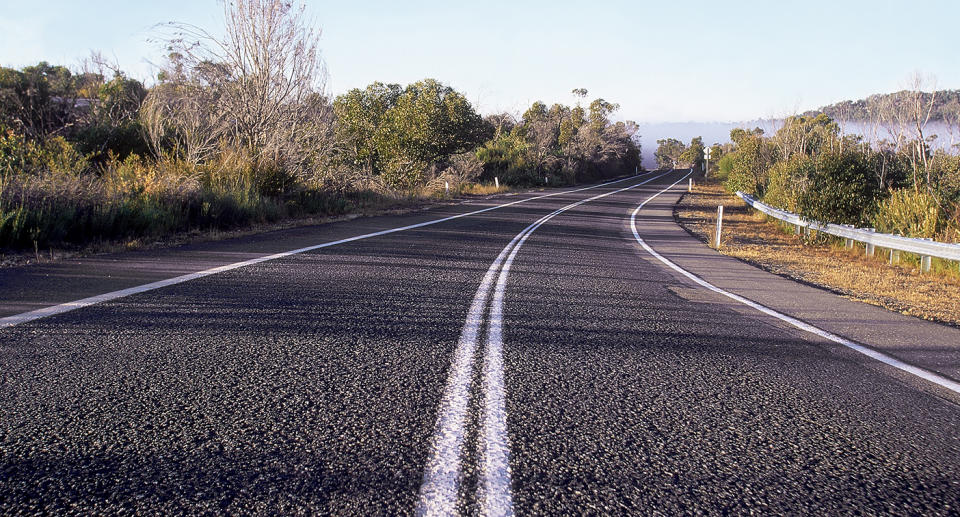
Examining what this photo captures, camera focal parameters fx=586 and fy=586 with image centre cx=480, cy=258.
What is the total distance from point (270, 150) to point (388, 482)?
1543 cm

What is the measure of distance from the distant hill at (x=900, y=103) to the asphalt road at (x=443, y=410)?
10.8 metres

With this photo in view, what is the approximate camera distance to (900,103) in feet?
49.3

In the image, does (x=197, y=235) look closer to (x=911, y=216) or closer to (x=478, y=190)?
(x=911, y=216)

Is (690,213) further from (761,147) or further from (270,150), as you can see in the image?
(270,150)

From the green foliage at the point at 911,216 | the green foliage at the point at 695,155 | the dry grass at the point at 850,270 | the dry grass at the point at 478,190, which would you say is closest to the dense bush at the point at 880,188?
the green foliage at the point at 911,216

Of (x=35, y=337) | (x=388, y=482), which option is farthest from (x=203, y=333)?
(x=388, y=482)

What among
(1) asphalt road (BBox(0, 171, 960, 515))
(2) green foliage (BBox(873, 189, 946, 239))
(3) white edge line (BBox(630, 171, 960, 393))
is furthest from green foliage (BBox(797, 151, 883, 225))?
(1) asphalt road (BBox(0, 171, 960, 515))

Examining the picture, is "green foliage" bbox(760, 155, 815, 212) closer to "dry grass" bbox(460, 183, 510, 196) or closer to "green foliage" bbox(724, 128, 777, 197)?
"green foliage" bbox(724, 128, 777, 197)

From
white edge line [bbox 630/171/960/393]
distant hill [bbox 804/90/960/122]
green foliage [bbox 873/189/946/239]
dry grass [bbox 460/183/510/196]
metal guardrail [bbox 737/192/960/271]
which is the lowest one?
white edge line [bbox 630/171/960/393]

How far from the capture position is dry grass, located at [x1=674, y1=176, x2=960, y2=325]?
7742 millimetres

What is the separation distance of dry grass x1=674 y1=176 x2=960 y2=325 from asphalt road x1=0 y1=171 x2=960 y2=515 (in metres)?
1.81

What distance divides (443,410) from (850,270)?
407 inches

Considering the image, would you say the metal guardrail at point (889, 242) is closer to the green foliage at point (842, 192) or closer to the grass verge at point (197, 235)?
the green foliage at point (842, 192)

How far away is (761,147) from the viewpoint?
32719mm
